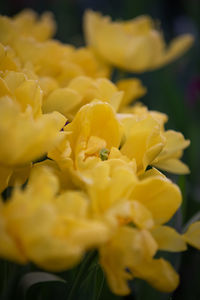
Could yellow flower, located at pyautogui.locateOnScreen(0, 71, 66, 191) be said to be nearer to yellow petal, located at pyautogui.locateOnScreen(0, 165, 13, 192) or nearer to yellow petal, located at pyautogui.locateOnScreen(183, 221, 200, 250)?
yellow petal, located at pyautogui.locateOnScreen(0, 165, 13, 192)

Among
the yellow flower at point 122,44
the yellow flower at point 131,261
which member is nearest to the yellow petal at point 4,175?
the yellow flower at point 131,261

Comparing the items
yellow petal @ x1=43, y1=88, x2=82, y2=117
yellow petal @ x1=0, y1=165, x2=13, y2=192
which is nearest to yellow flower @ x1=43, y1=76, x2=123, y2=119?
yellow petal @ x1=43, y1=88, x2=82, y2=117

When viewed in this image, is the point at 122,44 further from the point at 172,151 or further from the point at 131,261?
the point at 131,261

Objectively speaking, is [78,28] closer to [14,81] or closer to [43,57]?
[43,57]

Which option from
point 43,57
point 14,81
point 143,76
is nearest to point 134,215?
point 14,81

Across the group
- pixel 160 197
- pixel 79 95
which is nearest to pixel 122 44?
pixel 79 95

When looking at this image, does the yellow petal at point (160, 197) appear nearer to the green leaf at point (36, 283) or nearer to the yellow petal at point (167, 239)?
the yellow petal at point (167, 239)

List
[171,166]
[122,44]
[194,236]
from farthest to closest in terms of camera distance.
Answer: [122,44] < [171,166] < [194,236]
